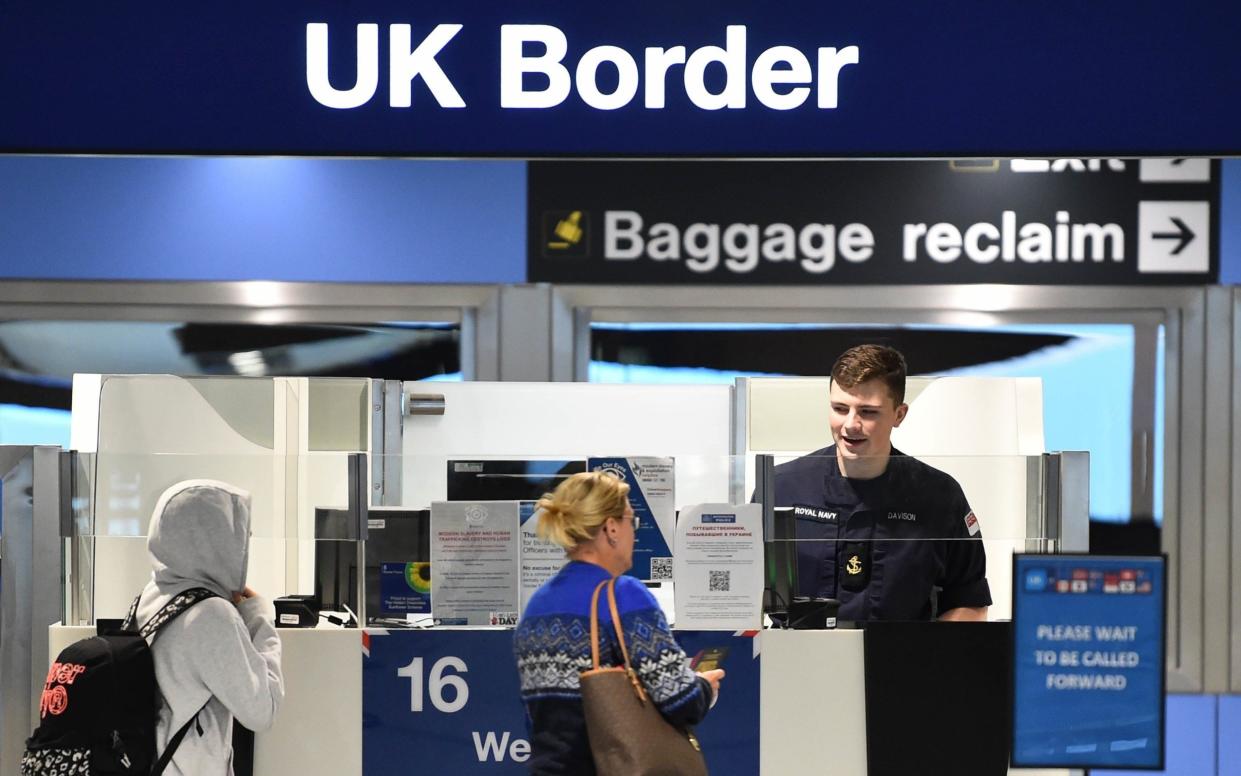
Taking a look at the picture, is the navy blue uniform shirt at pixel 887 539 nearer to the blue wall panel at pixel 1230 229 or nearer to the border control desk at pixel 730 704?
the border control desk at pixel 730 704

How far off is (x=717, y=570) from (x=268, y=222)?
3040 millimetres

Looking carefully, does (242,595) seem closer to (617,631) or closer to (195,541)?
(195,541)

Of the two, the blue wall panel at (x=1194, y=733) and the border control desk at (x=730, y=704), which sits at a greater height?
the border control desk at (x=730, y=704)

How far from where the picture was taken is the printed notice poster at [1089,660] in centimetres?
285

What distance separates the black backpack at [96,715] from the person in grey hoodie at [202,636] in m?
0.05

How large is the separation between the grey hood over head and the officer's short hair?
1704 millimetres

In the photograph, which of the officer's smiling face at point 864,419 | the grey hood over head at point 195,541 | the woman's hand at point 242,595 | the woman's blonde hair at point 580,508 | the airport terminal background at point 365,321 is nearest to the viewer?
the woman's blonde hair at point 580,508

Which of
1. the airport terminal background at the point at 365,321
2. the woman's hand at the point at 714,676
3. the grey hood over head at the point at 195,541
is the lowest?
the woman's hand at the point at 714,676

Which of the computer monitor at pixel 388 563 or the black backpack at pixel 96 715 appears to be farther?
the computer monitor at pixel 388 563

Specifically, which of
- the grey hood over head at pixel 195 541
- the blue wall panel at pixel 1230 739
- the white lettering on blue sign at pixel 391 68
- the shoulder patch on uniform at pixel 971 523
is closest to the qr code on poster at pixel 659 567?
the shoulder patch on uniform at pixel 971 523

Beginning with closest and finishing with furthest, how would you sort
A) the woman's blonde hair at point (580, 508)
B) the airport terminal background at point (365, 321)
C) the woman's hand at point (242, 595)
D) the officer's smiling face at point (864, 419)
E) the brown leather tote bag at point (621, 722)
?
the brown leather tote bag at point (621, 722), the woman's blonde hair at point (580, 508), the woman's hand at point (242, 595), the officer's smiling face at point (864, 419), the airport terminal background at point (365, 321)

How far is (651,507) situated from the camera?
3.39 metres

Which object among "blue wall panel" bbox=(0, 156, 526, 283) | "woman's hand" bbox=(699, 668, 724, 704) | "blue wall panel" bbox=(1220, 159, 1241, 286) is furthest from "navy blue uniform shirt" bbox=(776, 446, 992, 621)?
"blue wall panel" bbox=(1220, 159, 1241, 286)

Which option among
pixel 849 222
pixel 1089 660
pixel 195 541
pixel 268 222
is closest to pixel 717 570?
pixel 1089 660
